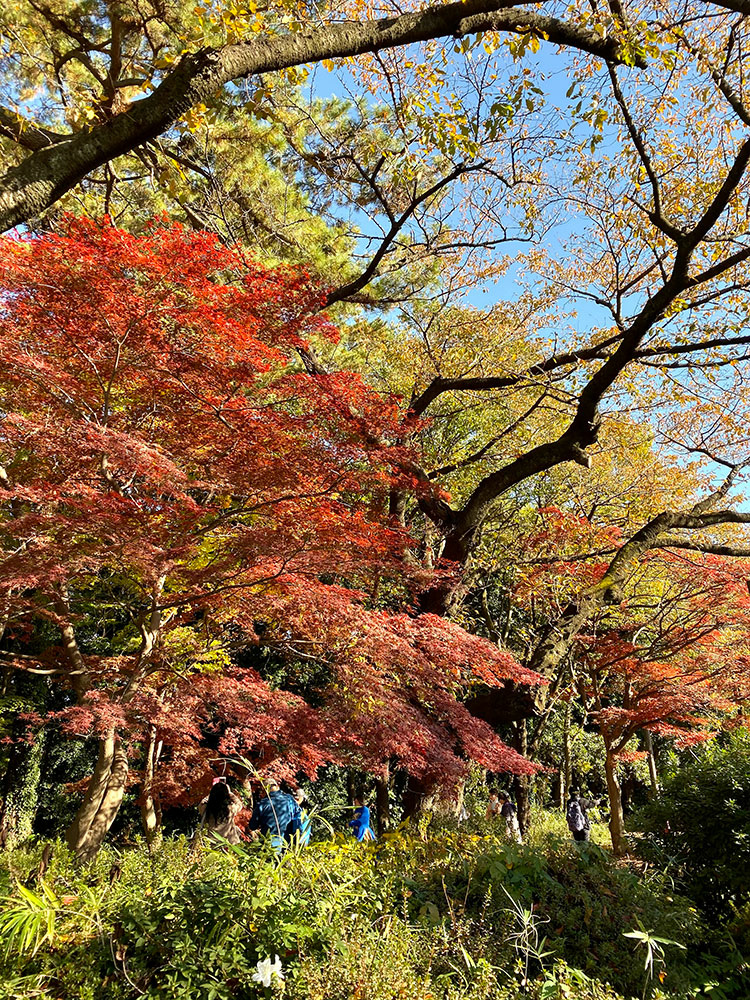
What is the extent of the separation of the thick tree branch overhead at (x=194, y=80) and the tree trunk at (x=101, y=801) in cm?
529

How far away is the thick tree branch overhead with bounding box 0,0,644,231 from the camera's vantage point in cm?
182

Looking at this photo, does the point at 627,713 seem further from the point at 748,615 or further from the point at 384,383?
the point at 384,383

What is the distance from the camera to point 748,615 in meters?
8.55

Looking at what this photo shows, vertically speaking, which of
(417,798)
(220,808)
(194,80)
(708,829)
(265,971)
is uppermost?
(194,80)

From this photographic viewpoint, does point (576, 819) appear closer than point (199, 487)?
No

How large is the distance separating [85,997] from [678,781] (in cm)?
475

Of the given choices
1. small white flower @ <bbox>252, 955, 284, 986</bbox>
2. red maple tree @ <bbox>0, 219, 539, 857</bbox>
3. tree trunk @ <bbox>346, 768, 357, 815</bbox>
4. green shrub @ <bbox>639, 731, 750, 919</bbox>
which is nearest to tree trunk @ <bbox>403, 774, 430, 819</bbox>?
red maple tree @ <bbox>0, 219, 539, 857</bbox>

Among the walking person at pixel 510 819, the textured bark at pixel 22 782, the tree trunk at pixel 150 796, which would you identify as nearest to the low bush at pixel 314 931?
the walking person at pixel 510 819

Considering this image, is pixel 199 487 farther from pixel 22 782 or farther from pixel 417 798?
pixel 22 782

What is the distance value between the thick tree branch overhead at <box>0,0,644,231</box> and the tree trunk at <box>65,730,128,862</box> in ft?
17.3

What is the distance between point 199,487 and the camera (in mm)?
5070

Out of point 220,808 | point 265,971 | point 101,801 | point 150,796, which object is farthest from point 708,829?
point 150,796

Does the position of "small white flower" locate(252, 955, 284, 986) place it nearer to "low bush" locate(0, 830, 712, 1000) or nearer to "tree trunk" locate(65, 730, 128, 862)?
"low bush" locate(0, 830, 712, 1000)

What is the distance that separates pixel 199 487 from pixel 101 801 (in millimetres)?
3257
